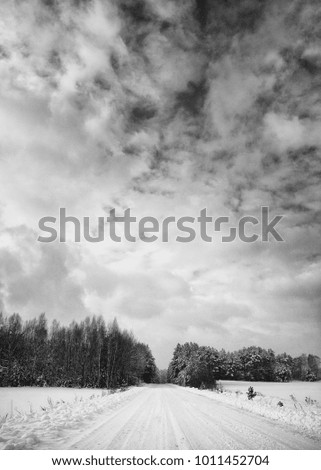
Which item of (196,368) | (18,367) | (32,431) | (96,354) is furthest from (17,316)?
(32,431)

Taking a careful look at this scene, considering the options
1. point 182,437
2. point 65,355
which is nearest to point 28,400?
point 182,437

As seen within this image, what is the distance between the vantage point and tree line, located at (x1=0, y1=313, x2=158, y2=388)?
55812 millimetres

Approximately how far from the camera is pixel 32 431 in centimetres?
745

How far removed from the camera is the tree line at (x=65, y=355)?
55.8 metres

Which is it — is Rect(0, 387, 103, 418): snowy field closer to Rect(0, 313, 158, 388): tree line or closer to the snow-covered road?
the snow-covered road

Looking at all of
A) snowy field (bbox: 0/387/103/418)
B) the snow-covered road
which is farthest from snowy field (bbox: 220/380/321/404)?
the snow-covered road

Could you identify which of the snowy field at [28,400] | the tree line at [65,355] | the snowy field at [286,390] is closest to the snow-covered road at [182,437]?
the snowy field at [28,400]

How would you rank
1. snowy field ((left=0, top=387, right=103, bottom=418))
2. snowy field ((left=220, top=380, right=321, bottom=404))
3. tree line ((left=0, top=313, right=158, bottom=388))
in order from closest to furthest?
snowy field ((left=0, top=387, right=103, bottom=418)) → snowy field ((left=220, top=380, right=321, bottom=404)) → tree line ((left=0, top=313, right=158, bottom=388))

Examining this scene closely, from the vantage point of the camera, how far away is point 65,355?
64000mm

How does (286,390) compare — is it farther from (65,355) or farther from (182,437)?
(182,437)

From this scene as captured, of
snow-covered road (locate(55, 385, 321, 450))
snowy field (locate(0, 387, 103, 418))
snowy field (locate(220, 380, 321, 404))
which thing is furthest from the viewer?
snowy field (locate(220, 380, 321, 404))
